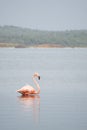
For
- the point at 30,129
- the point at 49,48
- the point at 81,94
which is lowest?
the point at 30,129

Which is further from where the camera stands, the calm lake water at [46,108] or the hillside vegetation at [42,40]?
the hillside vegetation at [42,40]

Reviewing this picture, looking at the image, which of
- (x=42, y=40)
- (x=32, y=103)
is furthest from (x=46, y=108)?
(x=42, y=40)

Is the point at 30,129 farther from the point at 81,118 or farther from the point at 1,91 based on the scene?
the point at 1,91

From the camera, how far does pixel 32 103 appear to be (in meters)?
20.8

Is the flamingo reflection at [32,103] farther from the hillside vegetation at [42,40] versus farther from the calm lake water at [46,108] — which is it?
the hillside vegetation at [42,40]

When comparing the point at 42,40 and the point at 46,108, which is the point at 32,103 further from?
the point at 42,40

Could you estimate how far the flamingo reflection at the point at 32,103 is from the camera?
18.6 metres

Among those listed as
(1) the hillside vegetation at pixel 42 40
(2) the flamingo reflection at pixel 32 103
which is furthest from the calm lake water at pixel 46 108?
(1) the hillside vegetation at pixel 42 40

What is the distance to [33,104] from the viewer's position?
2050 cm

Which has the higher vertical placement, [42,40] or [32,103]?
[42,40]

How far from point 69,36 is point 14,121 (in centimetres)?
9391

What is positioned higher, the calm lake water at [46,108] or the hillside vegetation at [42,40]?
the hillside vegetation at [42,40]

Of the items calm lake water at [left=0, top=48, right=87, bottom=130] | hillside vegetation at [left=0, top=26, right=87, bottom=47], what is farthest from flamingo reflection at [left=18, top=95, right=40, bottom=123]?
hillside vegetation at [left=0, top=26, right=87, bottom=47]

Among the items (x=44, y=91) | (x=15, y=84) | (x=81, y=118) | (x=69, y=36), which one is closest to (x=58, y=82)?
(x=15, y=84)
